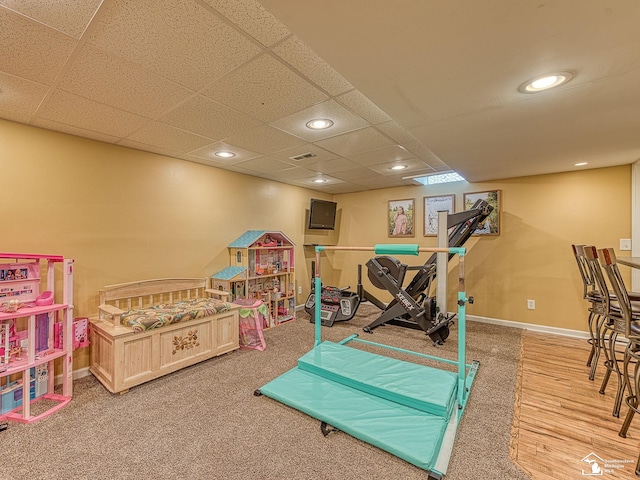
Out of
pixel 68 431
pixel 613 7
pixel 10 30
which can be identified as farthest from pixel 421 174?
pixel 68 431

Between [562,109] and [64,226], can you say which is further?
[64,226]

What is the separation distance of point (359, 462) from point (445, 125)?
2516mm

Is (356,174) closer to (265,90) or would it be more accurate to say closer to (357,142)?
(357,142)

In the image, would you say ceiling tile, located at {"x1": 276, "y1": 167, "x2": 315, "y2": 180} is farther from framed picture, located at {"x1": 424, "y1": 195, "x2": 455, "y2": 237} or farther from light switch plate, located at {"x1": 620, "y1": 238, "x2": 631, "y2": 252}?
light switch plate, located at {"x1": 620, "y1": 238, "x2": 631, "y2": 252}

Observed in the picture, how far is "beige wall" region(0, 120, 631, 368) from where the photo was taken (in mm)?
2590

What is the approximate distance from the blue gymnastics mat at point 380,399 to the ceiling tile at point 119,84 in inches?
95.8

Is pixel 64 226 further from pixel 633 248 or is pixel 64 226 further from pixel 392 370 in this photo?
pixel 633 248

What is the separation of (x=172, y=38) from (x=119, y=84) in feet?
2.35

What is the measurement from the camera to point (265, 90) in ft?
6.39

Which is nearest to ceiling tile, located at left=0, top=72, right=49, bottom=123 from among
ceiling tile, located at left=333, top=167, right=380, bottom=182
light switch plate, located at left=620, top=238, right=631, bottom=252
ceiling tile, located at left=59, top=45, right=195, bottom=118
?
ceiling tile, located at left=59, top=45, right=195, bottom=118

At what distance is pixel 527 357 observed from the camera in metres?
3.20

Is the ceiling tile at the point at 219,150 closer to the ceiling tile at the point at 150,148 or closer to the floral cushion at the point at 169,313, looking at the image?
the ceiling tile at the point at 150,148

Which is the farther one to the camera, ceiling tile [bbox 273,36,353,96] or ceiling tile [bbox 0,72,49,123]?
ceiling tile [bbox 0,72,49,123]

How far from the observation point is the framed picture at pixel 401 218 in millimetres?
5254
